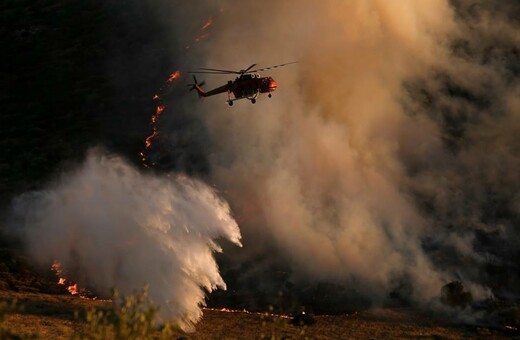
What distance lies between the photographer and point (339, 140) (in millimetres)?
48188

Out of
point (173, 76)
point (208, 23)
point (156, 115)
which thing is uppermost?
point (208, 23)

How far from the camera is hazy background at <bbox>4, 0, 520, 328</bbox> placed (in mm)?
35656

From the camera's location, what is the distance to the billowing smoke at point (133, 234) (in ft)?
102

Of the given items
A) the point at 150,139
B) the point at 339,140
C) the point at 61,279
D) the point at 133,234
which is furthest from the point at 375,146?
the point at 61,279

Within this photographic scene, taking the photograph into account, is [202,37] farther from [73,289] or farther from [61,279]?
[73,289]

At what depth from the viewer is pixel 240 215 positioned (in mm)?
41812

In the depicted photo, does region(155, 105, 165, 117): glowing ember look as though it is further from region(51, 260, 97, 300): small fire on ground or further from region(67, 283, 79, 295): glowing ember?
region(67, 283, 79, 295): glowing ember

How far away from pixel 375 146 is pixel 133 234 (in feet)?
76.5

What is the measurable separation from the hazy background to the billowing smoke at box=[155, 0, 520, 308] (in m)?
0.14

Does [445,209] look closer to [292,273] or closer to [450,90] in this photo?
[292,273]

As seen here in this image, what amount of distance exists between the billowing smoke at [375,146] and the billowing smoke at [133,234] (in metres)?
3.27

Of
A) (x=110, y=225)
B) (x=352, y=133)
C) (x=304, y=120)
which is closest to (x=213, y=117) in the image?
(x=304, y=120)

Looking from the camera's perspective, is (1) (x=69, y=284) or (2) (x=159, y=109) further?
(2) (x=159, y=109)

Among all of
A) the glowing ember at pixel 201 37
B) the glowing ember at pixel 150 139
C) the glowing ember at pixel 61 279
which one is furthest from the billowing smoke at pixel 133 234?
the glowing ember at pixel 201 37
